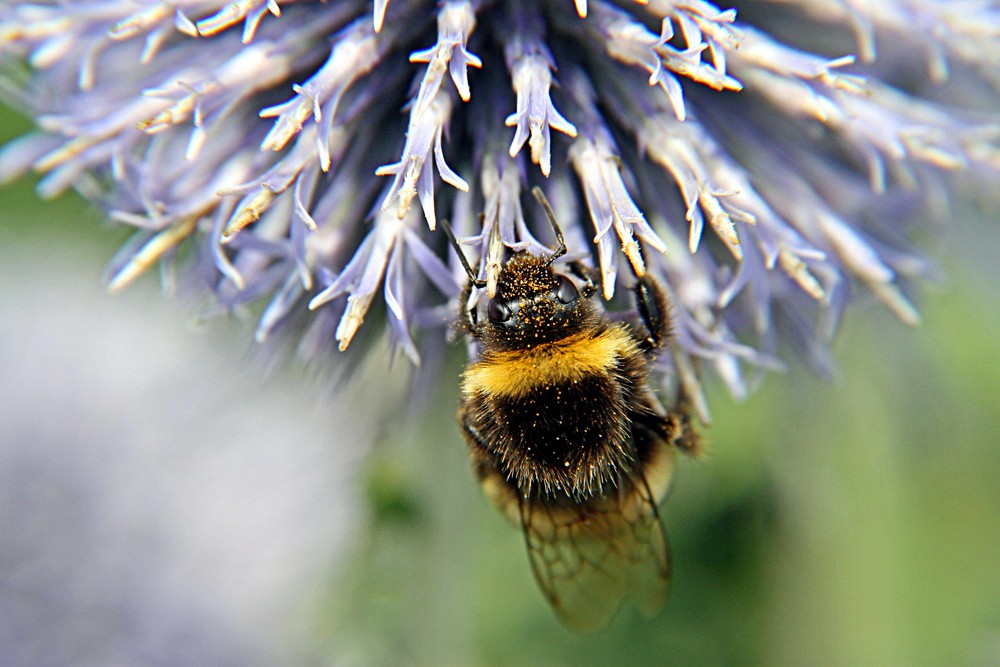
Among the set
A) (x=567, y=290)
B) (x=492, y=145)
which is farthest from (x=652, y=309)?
(x=492, y=145)

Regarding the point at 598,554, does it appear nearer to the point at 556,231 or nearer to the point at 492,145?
the point at 556,231

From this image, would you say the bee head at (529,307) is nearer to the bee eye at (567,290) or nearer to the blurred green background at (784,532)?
the bee eye at (567,290)

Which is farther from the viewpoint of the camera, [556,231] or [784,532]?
[784,532]

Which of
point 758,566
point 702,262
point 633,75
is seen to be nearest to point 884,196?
point 702,262

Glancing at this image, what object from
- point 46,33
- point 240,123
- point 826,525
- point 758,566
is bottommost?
point 758,566

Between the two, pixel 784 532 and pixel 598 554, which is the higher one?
pixel 598 554

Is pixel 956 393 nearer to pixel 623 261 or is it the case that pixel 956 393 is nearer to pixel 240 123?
pixel 623 261

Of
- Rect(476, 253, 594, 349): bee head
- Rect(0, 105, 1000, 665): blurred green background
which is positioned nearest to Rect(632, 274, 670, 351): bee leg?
Rect(476, 253, 594, 349): bee head
